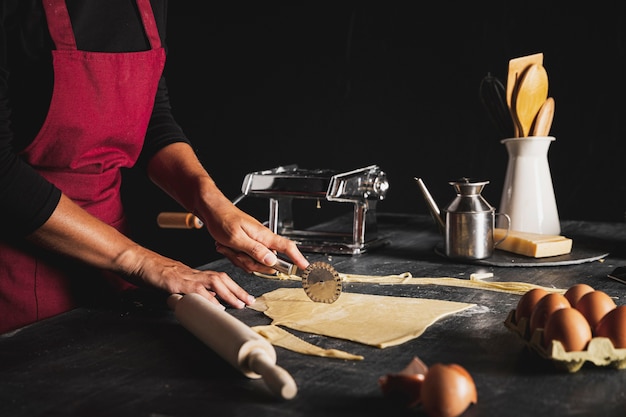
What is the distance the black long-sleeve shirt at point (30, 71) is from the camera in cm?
140

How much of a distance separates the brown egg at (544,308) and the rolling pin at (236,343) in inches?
14.2

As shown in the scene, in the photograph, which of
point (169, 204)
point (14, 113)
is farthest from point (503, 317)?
point (169, 204)

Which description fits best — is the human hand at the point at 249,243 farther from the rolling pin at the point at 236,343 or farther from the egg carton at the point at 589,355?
the egg carton at the point at 589,355

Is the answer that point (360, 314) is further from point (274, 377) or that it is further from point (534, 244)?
point (534, 244)

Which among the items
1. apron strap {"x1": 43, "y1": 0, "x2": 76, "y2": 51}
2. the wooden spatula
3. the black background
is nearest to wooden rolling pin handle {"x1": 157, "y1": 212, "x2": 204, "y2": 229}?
apron strap {"x1": 43, "y1": 0, "x2": 76, "y2": 51}

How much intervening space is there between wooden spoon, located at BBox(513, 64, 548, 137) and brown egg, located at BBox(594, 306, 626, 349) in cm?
99

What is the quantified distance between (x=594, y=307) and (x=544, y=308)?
0.07 meters

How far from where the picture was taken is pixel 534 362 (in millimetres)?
1052

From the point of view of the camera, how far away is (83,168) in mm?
1668

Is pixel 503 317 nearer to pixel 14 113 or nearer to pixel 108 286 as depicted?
pixel 108 286

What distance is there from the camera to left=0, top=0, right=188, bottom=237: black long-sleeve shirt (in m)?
1.40

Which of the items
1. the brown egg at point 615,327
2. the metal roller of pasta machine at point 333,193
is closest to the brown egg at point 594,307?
the brown egg at point 615,327

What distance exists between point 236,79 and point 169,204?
2.45ft

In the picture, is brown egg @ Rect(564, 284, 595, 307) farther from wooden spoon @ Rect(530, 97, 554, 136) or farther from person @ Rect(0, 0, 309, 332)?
wooden spoon @ Rect(530, 97, 554, 136)
